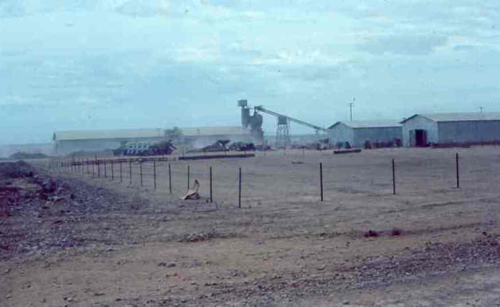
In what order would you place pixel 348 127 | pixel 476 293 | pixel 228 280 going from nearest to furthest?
pixel 476 293 → pixel 228 280 → pixel 348 127

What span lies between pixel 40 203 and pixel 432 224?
52.9 feet

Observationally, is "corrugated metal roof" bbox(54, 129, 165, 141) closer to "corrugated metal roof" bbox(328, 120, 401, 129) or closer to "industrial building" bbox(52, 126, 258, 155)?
"industrial building" bbox(52, 126, 258, 155)

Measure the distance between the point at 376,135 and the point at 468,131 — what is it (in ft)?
50.9

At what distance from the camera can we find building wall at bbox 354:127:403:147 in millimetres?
95000

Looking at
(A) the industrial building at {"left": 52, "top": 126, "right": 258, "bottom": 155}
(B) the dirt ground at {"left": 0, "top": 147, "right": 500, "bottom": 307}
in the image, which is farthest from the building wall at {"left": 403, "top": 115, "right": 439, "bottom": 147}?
(B) the dirt ground at {"left": 0, "top": 147, "right": 500, "bottom": 307}

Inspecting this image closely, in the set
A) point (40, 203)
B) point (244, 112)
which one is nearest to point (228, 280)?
point (40, 203)

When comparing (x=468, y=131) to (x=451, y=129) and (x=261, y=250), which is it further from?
(x=261, y=250)

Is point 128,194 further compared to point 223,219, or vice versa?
point 128,194

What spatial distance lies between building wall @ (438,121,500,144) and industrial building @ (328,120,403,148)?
1094cm

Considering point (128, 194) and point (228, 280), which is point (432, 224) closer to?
point (228, 280)

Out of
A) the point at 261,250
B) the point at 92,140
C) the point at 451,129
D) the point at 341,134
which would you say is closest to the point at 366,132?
the point at 341,134

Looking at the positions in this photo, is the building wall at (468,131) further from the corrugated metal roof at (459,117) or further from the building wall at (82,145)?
the building wall at (82,145)

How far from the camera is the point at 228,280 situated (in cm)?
1161

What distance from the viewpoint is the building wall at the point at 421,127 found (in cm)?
8156
